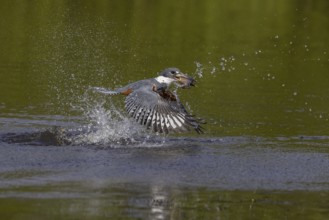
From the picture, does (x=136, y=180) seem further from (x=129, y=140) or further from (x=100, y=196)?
(x=129, y=140)

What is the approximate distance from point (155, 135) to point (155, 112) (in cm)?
68

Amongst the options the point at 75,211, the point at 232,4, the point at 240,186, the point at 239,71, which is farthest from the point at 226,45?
the point at 75,211

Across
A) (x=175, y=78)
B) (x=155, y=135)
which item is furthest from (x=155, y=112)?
(x=175, y=78)

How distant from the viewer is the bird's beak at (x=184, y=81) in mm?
9602

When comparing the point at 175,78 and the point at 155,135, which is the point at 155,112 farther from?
the point at 175,78

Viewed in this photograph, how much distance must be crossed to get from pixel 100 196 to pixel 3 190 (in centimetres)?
70

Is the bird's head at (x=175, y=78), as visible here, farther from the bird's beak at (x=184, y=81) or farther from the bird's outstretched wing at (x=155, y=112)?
the bird's outstretched wing at (x=155, y=112)

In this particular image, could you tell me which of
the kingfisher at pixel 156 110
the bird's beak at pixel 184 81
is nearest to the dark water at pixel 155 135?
the kingfisher at pixel 156 110

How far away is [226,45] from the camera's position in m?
15.7

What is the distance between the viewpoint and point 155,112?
8.92m

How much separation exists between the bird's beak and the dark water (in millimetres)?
520

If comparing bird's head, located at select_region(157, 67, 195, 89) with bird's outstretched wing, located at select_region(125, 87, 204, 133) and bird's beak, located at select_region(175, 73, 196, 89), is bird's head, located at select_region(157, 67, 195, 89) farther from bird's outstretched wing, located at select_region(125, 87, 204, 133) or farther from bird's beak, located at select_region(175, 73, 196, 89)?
bird's outstretched wing, located at select_region(125, 87, 204, 133)

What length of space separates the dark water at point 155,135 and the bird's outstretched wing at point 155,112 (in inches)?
8.6

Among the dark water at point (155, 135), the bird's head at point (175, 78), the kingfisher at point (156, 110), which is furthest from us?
the bird's head at point (175, 78)
